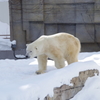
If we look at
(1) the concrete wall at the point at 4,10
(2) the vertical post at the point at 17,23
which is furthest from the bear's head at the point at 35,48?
(1) the concrete wall at the point at 4,10

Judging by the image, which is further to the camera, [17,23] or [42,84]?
[17,23]

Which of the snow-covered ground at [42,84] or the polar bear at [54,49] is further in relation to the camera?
the polar bear at [54,49]

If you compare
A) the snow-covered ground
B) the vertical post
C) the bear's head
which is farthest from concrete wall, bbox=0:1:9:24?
the bear's head

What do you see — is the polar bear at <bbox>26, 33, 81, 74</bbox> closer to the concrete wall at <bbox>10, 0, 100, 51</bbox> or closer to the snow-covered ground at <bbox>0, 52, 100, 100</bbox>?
the snow-covered ground at <bbox>0, 52, 100, 100</bbox>

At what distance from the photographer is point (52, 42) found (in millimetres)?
3699

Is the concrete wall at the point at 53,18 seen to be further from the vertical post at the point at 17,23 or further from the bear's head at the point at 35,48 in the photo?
the bear's head at the point at 35,48

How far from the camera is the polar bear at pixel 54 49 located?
356 centimetres

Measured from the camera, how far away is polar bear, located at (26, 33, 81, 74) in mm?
3559

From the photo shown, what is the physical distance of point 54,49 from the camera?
12.0 ft

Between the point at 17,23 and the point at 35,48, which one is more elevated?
the point at 35,48

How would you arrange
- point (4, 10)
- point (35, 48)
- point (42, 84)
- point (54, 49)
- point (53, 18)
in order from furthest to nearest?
point (4, 10), point (53, 18), point (54, 49), point (35, 48), point (42, 84)

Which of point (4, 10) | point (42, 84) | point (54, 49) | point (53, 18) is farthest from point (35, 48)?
point (4, 10)

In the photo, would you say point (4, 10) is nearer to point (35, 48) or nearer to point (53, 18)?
point (53, 18)

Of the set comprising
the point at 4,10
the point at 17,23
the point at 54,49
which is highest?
the point at 54,49
